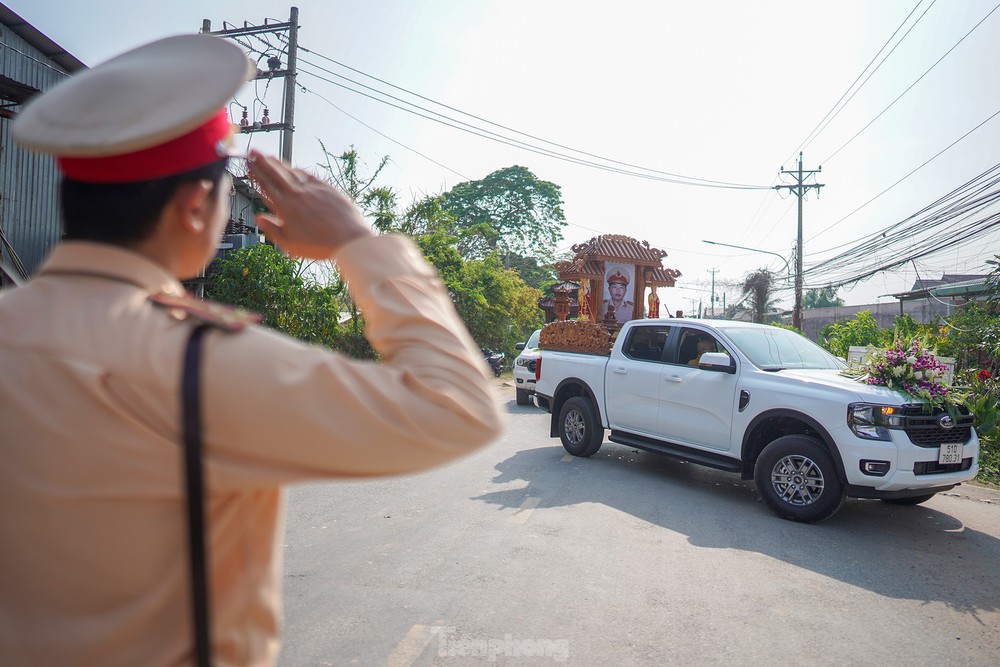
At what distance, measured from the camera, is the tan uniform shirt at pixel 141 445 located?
918 millimetres

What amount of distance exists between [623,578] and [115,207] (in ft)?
14.5

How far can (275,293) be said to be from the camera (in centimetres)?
1476

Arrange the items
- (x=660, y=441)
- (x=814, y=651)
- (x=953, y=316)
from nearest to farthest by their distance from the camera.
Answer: (x=814, y=651) → (x=660, y=441) → (x=953, y=316)

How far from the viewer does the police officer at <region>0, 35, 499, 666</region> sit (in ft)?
3.02

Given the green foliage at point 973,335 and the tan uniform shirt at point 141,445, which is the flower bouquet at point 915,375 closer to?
the green foliage at point 973,335

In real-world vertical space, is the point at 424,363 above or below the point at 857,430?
above

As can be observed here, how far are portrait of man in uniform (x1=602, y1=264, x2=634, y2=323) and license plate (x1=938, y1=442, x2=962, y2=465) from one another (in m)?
9.67

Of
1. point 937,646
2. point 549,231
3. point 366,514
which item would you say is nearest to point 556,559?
point 366,514

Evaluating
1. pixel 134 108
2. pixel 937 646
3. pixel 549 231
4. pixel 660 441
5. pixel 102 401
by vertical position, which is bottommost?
pixel 937 646

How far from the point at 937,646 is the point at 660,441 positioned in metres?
4.28

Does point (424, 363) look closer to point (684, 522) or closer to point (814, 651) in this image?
point (814, 651)

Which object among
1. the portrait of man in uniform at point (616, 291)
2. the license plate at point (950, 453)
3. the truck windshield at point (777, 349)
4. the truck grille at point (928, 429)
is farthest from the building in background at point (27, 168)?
the license plate at point (950, 453)

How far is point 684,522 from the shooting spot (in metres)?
6.25

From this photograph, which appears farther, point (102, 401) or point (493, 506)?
point (493, 506)
